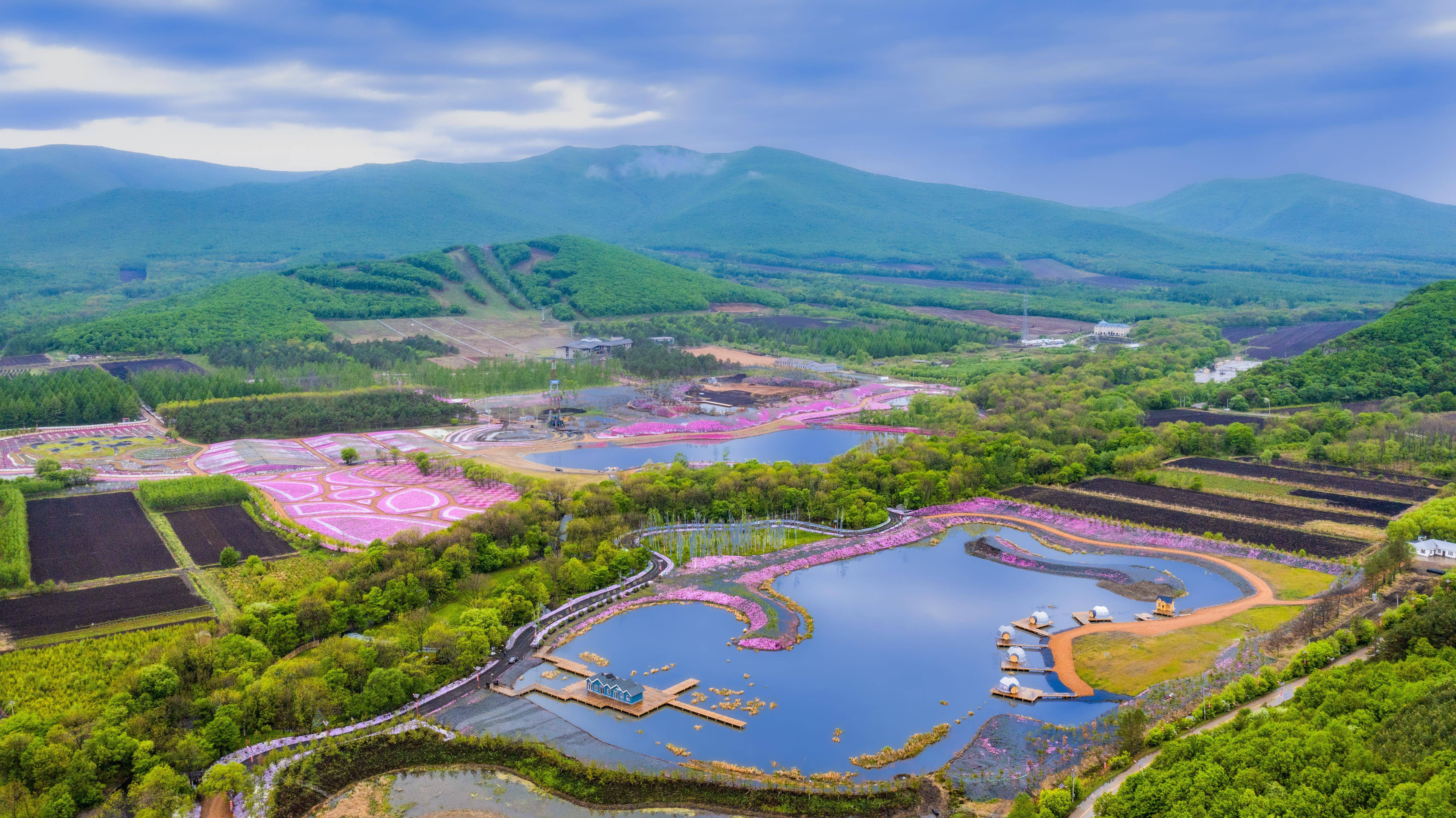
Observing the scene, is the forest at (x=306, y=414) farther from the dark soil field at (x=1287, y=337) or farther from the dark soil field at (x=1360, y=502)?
the dark soil field at (x=1287, y=337)

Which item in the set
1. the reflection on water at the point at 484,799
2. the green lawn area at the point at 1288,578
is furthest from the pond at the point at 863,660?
the reflection on water at the point at 484,799

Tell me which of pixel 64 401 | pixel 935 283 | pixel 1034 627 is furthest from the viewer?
pixel 935 283

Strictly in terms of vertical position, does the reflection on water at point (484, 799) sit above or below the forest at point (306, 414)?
below

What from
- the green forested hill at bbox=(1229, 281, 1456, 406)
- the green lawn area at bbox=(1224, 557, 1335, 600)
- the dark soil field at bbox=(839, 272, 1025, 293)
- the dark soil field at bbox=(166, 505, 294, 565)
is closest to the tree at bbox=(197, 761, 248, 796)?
the dark soil field at bbox=(166, 505, 294, 565)

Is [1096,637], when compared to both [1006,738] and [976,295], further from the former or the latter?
[976,295]

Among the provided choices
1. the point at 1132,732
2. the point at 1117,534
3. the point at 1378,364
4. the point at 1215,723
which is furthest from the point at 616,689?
the point at 1378,364

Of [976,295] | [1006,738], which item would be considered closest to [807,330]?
[976,295]

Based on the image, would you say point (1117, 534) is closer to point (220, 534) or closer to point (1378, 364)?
point (220, 534)
